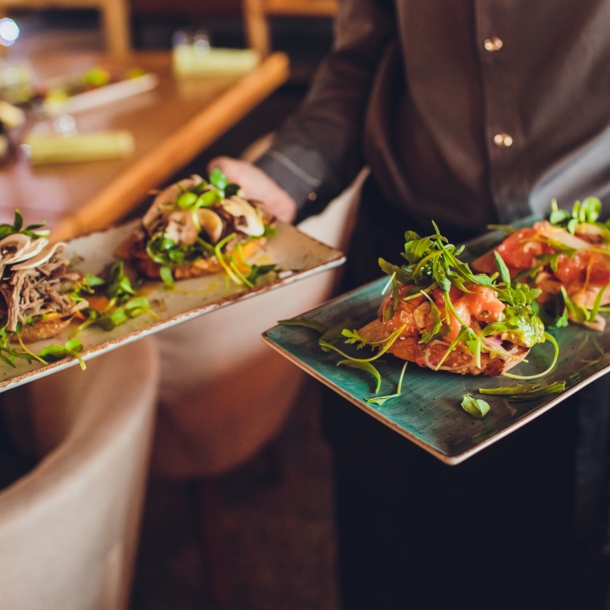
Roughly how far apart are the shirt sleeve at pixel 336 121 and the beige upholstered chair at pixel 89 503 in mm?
469

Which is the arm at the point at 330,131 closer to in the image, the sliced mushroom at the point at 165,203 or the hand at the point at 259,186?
the hand at the point at 259,186

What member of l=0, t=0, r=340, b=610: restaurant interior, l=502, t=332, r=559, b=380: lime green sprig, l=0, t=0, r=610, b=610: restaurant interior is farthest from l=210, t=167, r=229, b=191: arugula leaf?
l=502, t=332, r=559, b=380: lime green sprig

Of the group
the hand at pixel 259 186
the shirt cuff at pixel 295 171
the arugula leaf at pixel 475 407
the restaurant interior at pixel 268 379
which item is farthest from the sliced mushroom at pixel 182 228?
the arugula leaf at pixel 475 407

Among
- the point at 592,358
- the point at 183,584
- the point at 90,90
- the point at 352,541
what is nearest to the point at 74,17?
the point at 90,90

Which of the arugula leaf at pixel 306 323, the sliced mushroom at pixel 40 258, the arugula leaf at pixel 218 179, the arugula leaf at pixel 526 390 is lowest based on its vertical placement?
the arugula leaf at pixel 526 390

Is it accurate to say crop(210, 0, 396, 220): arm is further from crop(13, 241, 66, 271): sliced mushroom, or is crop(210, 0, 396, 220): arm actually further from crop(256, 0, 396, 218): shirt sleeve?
crop(13, 241, 66, 271): sliced mushroom

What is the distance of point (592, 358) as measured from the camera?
0.90 meters

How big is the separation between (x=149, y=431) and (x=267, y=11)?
11.0 ft

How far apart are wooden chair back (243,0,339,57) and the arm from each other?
260 centimetres

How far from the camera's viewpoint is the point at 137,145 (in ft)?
7.59

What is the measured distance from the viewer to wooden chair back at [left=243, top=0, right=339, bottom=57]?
3.91 meters

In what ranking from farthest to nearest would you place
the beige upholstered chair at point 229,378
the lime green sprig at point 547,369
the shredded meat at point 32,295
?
the beige upholstered chair at point 229,378 < the shredded meat at point 32,295 < the lime green sprig at point 547,369

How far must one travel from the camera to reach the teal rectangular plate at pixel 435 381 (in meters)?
0.77

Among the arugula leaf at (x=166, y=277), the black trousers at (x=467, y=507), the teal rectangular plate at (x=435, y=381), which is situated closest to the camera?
the teal rectangular plate at (x=435, y=381)
